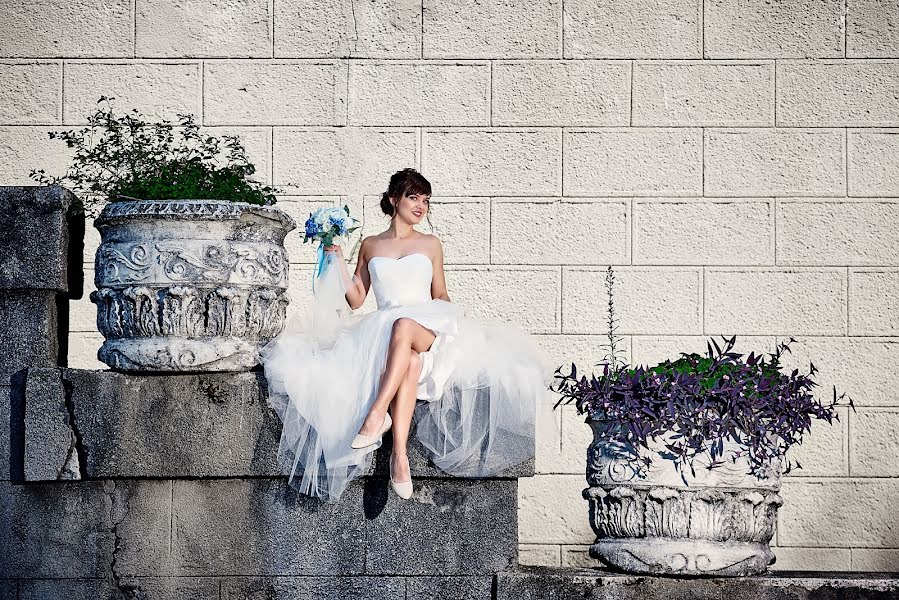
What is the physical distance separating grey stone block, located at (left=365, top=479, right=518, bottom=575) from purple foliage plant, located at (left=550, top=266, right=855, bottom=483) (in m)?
0.46

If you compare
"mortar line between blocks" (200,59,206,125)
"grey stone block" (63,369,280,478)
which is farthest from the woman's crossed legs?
"mortar line between blocks" (200,59,206,125)

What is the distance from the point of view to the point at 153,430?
12.9ft

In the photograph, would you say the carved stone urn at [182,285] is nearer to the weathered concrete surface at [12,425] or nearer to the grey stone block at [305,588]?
the weathered concrete surface at [12,425]

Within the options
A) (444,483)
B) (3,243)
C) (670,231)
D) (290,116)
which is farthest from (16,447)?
(670,231)

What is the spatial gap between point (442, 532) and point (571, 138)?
2150mm

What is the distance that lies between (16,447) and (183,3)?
2364mm

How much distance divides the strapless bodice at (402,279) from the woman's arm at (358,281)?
0.08 m

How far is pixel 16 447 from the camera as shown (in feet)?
13.1

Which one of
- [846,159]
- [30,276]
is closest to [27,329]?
[30,276]

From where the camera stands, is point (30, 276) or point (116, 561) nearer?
point (116, 561)

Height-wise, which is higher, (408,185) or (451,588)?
(408,185)

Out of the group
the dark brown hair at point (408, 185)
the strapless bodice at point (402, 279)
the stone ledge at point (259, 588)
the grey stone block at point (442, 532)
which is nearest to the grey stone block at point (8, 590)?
the stone ledge at point (259, 588)

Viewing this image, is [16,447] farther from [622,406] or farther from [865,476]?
[865,476]

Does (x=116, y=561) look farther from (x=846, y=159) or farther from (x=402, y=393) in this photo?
(x=846, y=159)
